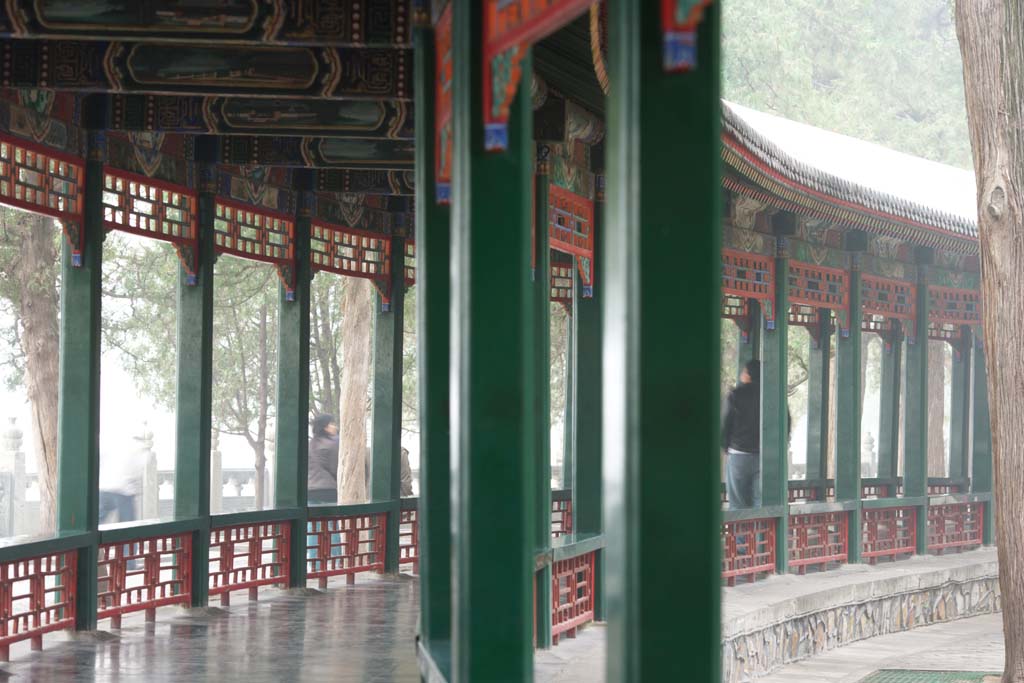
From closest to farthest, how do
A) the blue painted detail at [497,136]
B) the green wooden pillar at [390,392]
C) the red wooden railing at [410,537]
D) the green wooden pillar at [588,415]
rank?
the blue painted detail at [497,136] < the green wooden pillar at [588,415] < the green wooden pillar at [390,392] < the red wooden railing at [410,537]

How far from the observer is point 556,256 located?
14328mm

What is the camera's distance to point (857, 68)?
138ft

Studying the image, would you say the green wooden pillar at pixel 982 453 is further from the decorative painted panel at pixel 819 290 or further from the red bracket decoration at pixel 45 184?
the red bracket decoration at pixel 45 184

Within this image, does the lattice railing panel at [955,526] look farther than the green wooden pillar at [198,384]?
Yes

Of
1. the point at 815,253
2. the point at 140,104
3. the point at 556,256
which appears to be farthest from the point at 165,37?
the point at 815,253

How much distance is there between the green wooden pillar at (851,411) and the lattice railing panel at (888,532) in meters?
0.35

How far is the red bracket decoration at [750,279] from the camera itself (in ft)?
48.3

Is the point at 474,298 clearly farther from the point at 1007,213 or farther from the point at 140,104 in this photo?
the point at 1007,213

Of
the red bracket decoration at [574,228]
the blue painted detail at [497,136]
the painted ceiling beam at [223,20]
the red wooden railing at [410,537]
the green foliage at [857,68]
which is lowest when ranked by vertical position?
the red wooden railing at [410,537]

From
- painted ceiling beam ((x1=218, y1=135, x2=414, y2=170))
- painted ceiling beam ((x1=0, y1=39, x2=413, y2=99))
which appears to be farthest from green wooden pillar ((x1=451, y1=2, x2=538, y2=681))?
painted ceiling beam ((x1=218, y1=135, x2=414, y2=170))

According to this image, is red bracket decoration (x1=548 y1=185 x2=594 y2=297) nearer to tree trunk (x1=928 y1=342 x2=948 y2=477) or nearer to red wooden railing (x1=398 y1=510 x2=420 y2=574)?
red wooden railing (x1=398 y1=510 x2=420 y2=574)

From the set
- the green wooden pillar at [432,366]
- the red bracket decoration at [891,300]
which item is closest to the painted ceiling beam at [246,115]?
the green wooden pillar at [432,366]

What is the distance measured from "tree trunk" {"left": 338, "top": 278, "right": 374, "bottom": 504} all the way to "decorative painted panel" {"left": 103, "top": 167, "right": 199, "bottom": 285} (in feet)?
28.4

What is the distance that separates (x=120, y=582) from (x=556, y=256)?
5.86 m
